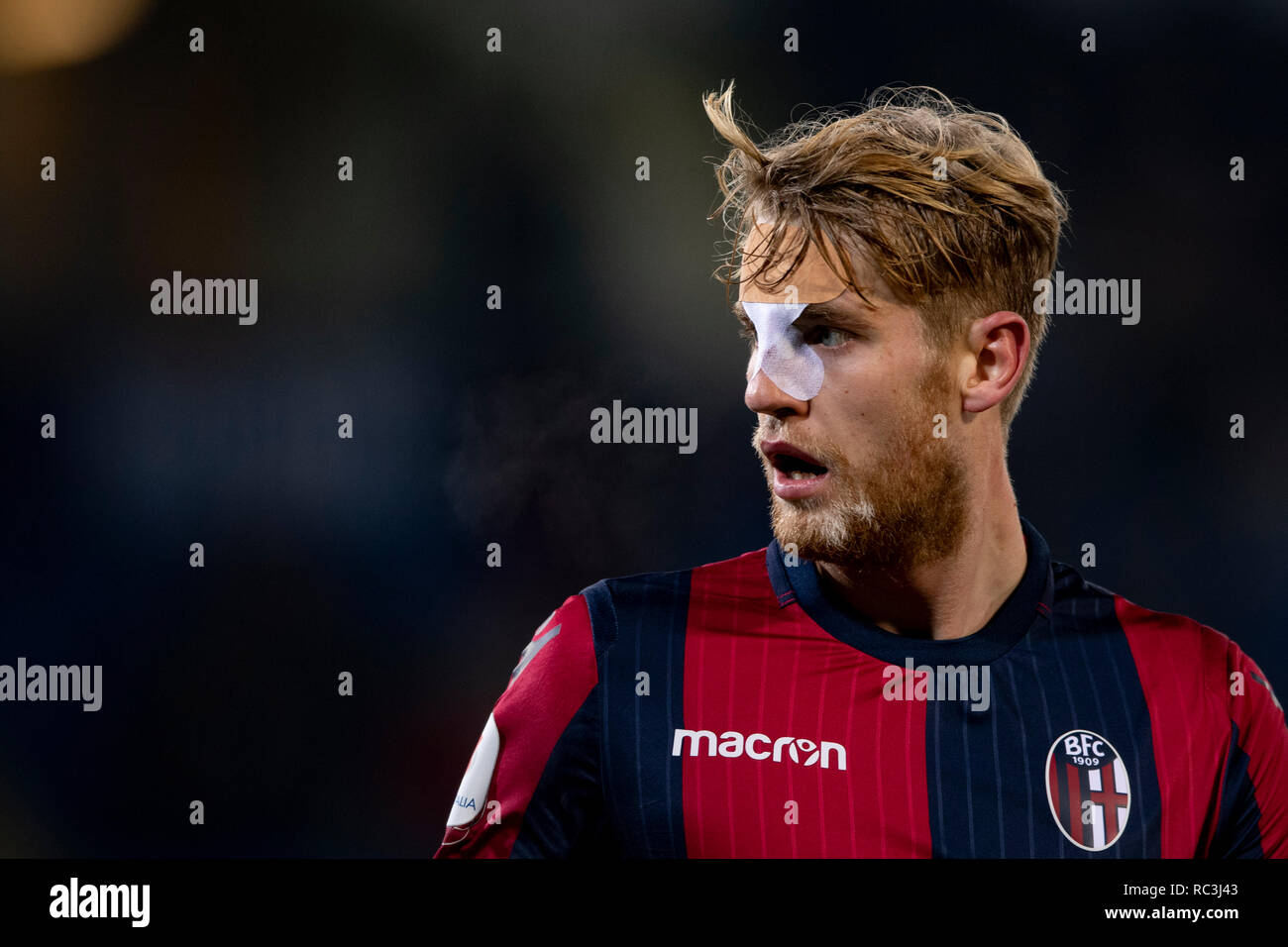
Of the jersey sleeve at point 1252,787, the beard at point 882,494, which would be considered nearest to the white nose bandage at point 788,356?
the beard at point 882,494

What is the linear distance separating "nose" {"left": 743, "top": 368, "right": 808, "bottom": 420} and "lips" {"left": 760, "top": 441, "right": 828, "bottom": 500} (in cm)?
8

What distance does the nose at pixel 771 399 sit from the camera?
8.31ft

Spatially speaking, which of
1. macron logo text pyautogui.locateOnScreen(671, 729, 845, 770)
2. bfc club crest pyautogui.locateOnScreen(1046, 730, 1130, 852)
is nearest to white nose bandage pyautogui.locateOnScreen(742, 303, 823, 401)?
macron logo text pyautogui.locateOnScreen(671, 729, 845, 770)

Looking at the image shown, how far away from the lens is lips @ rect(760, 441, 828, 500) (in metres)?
2.58

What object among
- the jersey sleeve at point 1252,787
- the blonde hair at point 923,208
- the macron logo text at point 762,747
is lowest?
the jersey sleeve at point 1252,787

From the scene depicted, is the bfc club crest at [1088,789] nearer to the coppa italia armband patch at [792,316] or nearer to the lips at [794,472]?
the lips at [794,472]

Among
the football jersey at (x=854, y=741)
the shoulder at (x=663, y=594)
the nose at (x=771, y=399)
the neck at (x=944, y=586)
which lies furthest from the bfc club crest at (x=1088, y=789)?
the nose at (x=771, y=399)

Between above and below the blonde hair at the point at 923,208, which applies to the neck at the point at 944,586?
below

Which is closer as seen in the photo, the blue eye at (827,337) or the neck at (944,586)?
the blue eye at (827,337)

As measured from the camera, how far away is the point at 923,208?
8.36 ft

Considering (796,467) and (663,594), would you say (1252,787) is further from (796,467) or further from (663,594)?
(663,594)

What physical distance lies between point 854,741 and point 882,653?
22 cm
